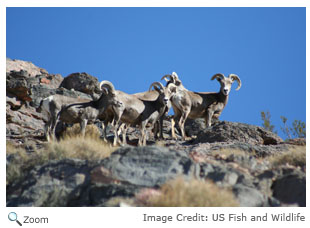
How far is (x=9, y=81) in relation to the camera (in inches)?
874

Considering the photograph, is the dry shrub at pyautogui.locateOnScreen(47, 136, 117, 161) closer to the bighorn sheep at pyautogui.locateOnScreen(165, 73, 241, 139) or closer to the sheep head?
the bighorn sheep at pyautogui.locateOnScreen(165, 73, 241, 139)

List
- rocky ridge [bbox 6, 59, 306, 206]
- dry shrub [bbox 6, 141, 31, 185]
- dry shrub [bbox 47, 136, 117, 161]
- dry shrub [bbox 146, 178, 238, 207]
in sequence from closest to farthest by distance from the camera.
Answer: dry shrub [bbox 146, 178, 238, 207]
rocky ridge [bbox 6, 59, 306, 206]
dry shrub [bbox 6, 141, 31, 185]
dry shrub [bbox 47, 136, 117, 161]

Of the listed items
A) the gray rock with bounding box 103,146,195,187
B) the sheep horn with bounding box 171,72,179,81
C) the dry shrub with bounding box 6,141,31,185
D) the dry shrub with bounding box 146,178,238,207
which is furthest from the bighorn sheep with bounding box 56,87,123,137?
the dry shrub with bounding box 146,178,238,207

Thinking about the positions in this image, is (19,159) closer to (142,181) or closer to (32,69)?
(142,181)

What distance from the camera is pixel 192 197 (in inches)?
359

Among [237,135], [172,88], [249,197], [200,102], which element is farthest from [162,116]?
[249,197]

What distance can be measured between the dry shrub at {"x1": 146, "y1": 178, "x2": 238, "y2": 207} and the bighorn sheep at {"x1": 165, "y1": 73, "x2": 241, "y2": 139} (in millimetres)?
10935

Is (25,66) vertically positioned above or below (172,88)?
above

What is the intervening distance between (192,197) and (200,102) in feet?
41.5

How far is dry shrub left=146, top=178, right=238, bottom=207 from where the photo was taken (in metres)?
9.07

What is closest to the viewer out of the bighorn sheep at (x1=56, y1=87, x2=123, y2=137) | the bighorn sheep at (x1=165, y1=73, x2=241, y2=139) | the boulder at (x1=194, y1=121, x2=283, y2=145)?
the bighorn sheep at (x1=56, y1=87, x2=123, y2=137)

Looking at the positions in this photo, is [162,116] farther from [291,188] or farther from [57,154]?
[291,188]

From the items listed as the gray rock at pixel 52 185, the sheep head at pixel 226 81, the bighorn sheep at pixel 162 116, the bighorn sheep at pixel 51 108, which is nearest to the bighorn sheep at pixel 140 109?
the bighorn sheep at pixel 162 116
